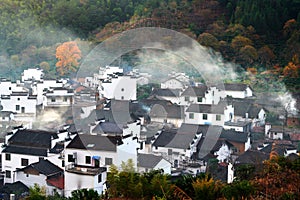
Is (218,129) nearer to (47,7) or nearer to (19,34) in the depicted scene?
(19,34)

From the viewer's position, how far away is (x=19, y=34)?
17.0m

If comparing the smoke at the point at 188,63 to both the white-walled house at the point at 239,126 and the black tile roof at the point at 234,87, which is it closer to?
the black tile roof at the point at 234,87

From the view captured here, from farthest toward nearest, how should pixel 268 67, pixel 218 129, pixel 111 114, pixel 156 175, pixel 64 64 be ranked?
pixel 64 64
pixel 268 67
pixel 111 114
pixel 218 129
pixel 156 175

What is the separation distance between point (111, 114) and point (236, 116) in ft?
8.10

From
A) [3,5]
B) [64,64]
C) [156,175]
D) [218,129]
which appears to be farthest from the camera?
[3,5]

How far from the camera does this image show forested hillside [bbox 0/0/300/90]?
1371 centimetres

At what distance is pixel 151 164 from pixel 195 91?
4.55 metres

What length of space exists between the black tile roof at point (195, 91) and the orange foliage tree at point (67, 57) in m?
5.03

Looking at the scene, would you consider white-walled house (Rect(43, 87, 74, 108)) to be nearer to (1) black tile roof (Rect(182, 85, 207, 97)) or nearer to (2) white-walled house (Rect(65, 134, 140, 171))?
(1) black tile roof (Rect(182, 85, 207, 97))

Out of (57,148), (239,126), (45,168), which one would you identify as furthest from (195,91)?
(45,168)

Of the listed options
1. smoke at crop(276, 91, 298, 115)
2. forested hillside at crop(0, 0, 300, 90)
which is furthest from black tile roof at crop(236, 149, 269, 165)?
forested hillside at crop(0, 0, 300, 90)

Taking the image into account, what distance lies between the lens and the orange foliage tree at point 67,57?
1425 centimetres

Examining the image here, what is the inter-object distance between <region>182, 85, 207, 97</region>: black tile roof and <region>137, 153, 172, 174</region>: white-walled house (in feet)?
13.5

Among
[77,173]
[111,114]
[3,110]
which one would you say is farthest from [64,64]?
[77,173]
